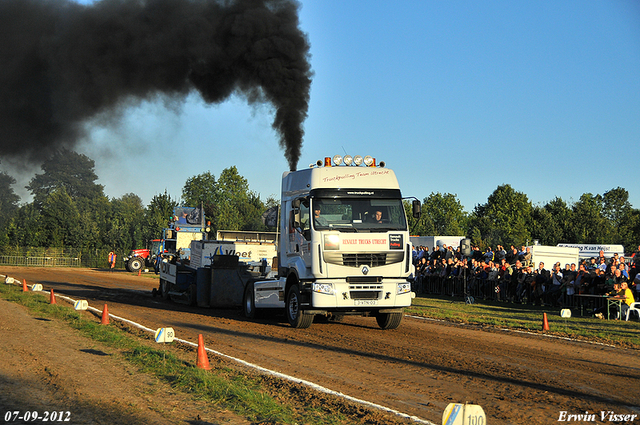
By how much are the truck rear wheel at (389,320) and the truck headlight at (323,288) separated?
2.03 meters

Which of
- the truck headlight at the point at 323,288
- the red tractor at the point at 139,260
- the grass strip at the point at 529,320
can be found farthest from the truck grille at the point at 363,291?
the red tractor at the point at 139,260

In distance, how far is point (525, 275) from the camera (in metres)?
21.9

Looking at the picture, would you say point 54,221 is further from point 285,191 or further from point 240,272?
point 285,191

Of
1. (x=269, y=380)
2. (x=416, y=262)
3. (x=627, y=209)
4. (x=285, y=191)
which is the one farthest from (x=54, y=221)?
(x=627, y=209)

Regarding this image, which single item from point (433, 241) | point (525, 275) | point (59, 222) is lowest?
point (525, 275)

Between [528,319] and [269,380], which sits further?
[528,319]

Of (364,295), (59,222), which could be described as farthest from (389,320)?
(59,222)

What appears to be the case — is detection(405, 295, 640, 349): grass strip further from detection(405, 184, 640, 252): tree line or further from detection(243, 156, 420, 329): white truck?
detection(405, 184, 640, 252): tree line

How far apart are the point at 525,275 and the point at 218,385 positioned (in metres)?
17.4

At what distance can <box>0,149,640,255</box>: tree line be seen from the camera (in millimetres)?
57625

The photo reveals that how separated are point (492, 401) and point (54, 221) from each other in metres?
60.6

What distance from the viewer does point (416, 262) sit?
29.6 meters

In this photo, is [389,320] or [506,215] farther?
[506,215]

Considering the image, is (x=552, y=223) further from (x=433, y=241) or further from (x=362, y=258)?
(x=362, y=258)
